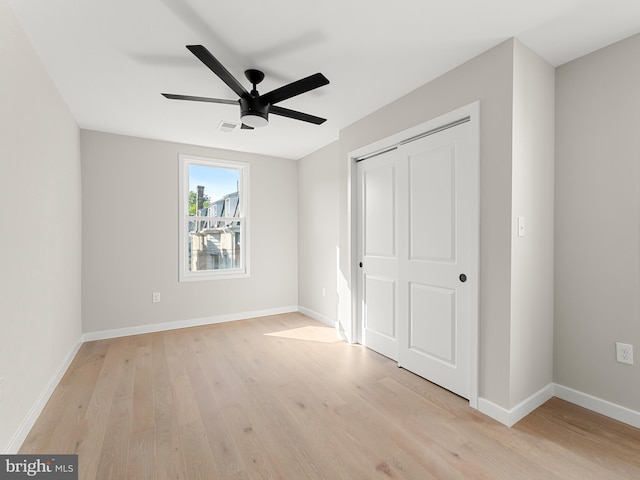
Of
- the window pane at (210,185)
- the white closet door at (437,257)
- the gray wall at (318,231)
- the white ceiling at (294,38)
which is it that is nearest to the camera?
the white ceiling at (294,38)

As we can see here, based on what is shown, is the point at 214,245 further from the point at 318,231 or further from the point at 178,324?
the point at 318,231

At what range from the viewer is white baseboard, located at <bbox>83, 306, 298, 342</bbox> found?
375 cm

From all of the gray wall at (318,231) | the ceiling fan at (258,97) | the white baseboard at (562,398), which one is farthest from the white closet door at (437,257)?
the gray wall at (318,231)

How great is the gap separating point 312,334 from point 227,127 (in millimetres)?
2731

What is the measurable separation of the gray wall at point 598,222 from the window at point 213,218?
384 cm

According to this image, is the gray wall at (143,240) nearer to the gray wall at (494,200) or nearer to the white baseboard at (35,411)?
the white baseboard at (35,411)

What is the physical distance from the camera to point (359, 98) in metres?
2.87

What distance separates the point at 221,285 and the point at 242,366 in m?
1.77

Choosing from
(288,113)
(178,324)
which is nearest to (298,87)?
(288,113)

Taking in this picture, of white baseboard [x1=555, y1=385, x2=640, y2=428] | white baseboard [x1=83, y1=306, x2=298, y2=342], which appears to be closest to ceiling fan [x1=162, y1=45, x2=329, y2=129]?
white baseboard [x1=555, y1=385, x2=640, y2=428]

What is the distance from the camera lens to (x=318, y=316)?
4.57 meters

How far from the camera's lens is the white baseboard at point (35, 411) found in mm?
1755

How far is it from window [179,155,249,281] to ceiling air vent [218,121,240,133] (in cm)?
91

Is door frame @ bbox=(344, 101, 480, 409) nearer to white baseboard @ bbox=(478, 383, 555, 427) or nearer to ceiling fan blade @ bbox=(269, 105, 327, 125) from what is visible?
white baseboard @ bbox=(478, 383, 555, 427)
